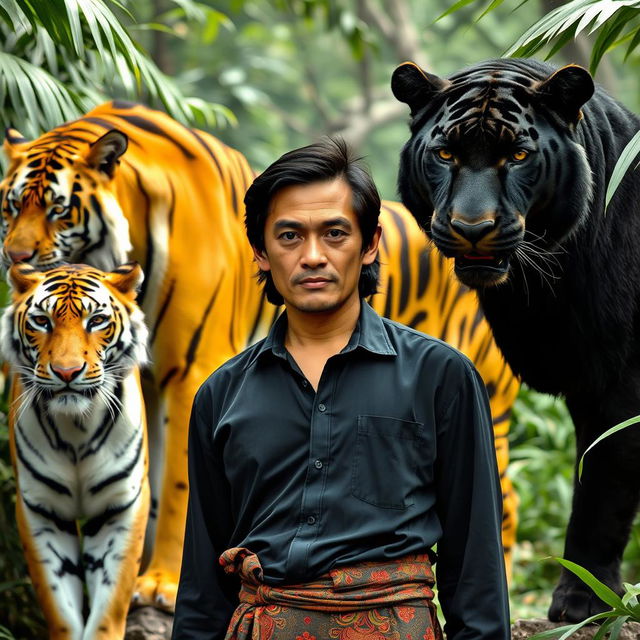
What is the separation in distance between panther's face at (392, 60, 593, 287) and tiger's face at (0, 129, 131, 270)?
1212 mm

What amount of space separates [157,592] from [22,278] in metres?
1.31

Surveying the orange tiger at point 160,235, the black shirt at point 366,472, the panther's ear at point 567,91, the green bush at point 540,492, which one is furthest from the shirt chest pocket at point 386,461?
the green bush at point 540,492

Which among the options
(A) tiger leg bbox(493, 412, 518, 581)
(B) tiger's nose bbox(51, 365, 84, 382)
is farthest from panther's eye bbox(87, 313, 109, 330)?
(A) tiger leg bbox(493, 412, 518, 581)

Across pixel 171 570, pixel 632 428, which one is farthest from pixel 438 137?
pixel 171 570

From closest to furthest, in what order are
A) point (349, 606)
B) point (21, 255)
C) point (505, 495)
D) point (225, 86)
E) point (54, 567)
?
point (349, 606) → point (54, 567) → point (21, 255) → point (505, 495) → point (225, 86)

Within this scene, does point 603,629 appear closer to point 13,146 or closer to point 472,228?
point 472,228

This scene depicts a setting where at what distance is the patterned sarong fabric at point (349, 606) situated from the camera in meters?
2.24

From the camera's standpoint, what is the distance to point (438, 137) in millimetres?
2990

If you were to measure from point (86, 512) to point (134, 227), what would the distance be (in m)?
1.11

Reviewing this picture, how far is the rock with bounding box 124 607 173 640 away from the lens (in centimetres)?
399

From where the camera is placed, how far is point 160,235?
414cm

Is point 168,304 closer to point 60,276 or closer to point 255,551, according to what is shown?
point 60,276

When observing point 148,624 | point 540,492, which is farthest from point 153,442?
point 540,492

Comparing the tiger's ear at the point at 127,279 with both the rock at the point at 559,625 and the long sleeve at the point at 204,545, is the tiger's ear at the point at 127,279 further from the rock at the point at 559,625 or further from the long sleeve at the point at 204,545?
the rock at the point at 559,625
